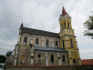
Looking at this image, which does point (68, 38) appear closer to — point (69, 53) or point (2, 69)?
point (69, 53)

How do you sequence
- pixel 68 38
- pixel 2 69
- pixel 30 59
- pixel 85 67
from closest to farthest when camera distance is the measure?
pixel 2 69 → pixel 85 67 → pixel 30 59 → pixel 68 38

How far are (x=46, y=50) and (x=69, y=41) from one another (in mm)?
11206

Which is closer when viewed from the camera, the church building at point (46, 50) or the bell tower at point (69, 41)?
the church building at point (46, 50)

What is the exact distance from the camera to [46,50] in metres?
22.7

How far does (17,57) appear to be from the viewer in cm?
2100

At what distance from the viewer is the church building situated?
68.5ft

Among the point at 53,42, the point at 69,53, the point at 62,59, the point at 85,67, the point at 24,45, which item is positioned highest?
the point at 53,42

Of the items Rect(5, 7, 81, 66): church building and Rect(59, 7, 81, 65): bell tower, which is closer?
Rect(5, 7, 81, 66): church building

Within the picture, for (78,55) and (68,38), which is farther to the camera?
(68,38)

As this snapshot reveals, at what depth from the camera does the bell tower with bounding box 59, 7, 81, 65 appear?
25.4m

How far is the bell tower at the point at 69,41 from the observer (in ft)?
83.5

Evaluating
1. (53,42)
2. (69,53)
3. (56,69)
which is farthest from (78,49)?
(56,69)

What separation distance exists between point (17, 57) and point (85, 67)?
19.7 m

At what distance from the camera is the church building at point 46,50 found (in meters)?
20.9
